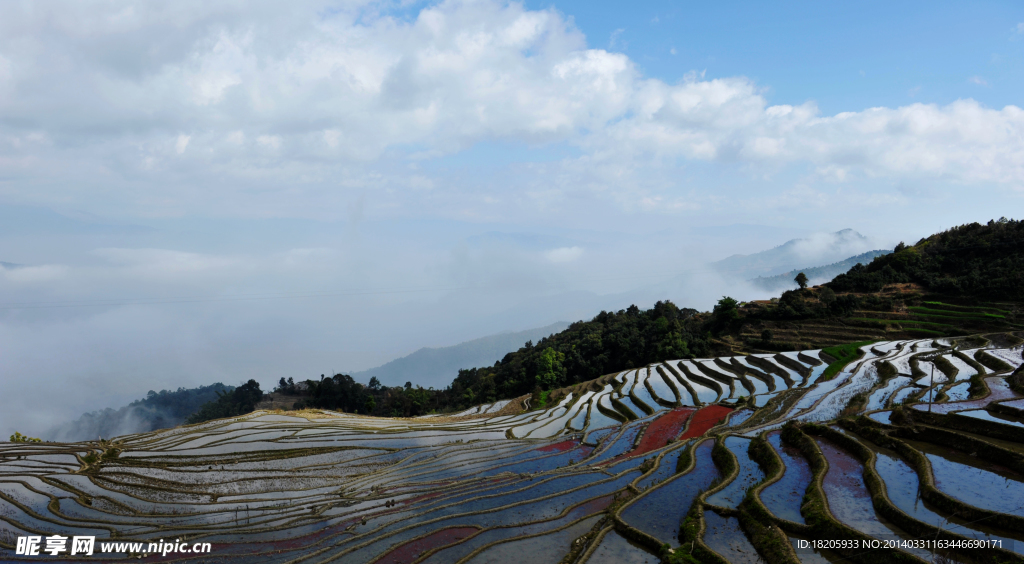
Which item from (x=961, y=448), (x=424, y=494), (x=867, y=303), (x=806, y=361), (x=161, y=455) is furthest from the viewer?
(x=867, y=303)

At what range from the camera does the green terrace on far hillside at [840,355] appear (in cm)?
3651

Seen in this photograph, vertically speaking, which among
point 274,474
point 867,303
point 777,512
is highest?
Answer: point 867,303

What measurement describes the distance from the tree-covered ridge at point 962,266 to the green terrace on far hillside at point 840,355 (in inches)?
→ 595

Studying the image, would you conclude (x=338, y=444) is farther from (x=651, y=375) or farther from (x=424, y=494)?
(x=651, y=375)

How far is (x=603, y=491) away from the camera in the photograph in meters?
17.3

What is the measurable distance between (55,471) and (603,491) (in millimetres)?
23368

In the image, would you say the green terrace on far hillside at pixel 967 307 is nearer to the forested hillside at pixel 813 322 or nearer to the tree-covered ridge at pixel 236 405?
the forested hillside at pixel 813 322

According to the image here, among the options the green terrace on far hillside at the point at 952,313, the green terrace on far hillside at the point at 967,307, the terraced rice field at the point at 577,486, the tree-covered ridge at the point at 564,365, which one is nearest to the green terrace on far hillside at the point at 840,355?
the terraced rice field at the point at 577,486

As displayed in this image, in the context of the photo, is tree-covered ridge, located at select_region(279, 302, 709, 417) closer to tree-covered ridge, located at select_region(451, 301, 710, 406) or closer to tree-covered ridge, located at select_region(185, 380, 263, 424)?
tree-covered ridge, located at select_region(451, 301, 710, 406)

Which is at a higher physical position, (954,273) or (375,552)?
(954,273)

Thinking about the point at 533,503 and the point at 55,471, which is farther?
the point at 55,471

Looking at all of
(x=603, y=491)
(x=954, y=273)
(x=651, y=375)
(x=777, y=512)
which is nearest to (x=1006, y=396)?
(x=777, y=512)

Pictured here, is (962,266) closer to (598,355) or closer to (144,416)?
(598,355)

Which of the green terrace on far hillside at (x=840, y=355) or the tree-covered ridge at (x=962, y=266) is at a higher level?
the tree-covered ridge at (x=962, y=266)
